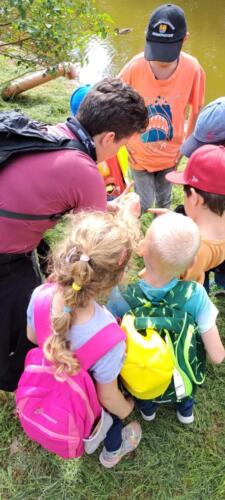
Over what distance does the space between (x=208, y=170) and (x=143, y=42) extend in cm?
842

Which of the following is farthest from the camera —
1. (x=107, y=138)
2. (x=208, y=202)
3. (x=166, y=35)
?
(x=166, y=35)

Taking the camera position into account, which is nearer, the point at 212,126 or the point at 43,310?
the point at 43,310

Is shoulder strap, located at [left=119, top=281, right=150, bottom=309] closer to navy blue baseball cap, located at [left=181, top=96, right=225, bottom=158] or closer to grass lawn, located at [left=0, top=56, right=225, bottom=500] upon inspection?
grass lawn, located at [left=0, top=56, right=225, bottom=500]

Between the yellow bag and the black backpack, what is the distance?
1.92 ft

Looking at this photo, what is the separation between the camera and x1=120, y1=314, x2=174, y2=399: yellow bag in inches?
60.6

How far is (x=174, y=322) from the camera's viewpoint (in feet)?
5.37

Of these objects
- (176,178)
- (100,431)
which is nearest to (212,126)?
(176,178)

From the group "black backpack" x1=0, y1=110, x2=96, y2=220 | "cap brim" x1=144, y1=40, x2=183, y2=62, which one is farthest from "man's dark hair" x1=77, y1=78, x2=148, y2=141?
"cap brim" x1=144, y1=40, x2=183, y2=62

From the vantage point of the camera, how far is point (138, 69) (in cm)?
274

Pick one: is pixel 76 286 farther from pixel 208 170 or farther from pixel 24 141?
pixel 208 170

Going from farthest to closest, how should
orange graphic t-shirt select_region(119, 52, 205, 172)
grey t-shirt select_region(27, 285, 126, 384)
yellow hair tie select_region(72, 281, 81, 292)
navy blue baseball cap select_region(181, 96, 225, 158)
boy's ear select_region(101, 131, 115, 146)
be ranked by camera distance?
orange graphic t-shirt select_region(119, 52, 205, 172) < navy blue baseball cap select_region(181, 96, 225, 158) < boy's ear select_region(101, 131, 115, 146) < grey t-shirt select_region(27, 285, 126, 384) < yellow hair tie select_region(72, 281, 81, 292)

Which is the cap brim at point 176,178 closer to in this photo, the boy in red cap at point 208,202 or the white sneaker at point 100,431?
the boy in red cap at point 208,202

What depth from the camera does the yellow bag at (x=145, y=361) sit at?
1538 millimetres

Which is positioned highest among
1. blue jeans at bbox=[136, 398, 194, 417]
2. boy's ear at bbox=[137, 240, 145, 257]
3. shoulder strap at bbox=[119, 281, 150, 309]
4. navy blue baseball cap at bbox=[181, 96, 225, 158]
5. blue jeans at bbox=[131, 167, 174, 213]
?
navy blue baseball cap at bbox=[181, 96, 225, 158]
